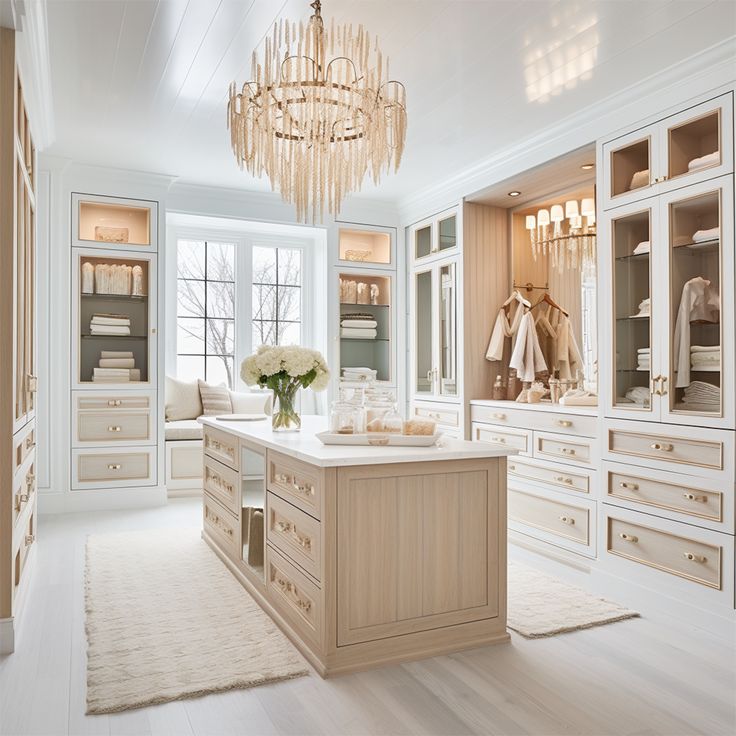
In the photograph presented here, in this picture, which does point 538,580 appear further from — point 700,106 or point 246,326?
point 246,326

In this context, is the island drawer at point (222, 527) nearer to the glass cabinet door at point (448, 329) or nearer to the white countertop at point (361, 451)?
the white countertop at point (361, 451)

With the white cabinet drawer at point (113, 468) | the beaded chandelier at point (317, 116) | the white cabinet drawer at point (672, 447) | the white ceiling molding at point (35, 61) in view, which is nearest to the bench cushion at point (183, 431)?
the white cabinet drawer at point (113, 468)

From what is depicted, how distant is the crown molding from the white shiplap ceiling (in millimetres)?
56

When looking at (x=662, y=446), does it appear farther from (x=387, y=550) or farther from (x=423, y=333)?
(x=423, y=333)

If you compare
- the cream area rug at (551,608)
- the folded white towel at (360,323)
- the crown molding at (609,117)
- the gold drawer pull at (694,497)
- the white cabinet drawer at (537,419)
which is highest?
the crown molding at (609,117)

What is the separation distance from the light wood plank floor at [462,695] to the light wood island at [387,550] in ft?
0.33

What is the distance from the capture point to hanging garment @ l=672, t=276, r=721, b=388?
298 cm

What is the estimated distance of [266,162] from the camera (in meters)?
2.77

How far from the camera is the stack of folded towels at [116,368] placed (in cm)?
506

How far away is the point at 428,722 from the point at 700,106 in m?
2.85

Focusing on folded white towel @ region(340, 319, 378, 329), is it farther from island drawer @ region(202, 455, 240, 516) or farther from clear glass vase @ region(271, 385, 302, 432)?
clear glass vase @ region(271, 385, 302, 432)

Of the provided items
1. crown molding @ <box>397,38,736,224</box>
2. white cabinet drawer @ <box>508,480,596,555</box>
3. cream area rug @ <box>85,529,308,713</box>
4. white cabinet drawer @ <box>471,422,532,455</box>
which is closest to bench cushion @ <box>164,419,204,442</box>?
cream area rug @ <box>85,529,308,713</box>

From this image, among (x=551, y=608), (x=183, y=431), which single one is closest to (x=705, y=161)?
(x=551, y=608)

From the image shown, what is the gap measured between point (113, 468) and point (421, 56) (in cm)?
374
